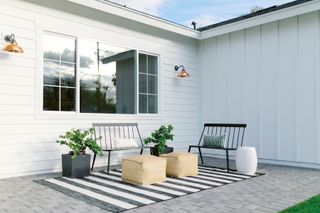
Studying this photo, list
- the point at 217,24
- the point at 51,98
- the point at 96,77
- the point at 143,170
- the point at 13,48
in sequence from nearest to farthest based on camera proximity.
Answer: the point at 143,170 → the point at 13,48 → the point at 51,98 → the point at 96,77 → the point at 217,24

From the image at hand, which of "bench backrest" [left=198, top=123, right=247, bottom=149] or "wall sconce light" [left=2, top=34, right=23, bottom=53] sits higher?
"wall sconce light" [left=2, top=34, right=23, bottom=53]

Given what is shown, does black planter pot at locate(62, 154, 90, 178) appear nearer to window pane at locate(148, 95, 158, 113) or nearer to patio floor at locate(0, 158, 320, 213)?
patio floor at locate(0, 158, 320, 213)

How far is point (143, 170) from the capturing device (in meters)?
4.38

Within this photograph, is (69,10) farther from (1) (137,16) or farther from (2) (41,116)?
(2) (41,116)

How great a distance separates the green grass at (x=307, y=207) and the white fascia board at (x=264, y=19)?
12.2 feet

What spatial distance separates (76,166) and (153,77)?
2.93 m

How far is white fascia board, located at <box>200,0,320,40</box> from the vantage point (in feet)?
19.1

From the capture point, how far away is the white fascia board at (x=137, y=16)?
568cm

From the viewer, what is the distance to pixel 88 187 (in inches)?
168

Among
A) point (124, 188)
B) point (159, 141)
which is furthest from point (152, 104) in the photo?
point (124, 188)

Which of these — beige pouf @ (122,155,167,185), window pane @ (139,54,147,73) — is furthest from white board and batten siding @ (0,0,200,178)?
beige pouf @ (122,155,167,185)

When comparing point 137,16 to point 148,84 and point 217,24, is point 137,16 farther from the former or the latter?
point 217,24

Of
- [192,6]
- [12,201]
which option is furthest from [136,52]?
[192,6]

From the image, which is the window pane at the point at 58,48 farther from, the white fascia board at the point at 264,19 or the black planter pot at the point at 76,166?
the white fascia board at the point at 264,19
